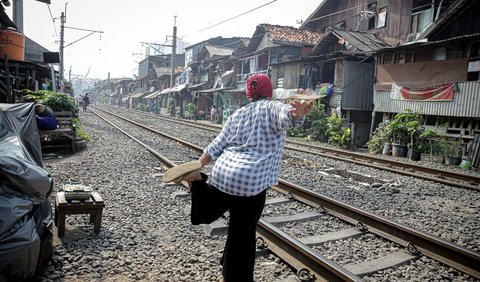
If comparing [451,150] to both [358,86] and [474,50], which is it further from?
[358,86]

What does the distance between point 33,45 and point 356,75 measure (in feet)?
81.4

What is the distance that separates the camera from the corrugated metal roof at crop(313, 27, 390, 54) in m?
19.4

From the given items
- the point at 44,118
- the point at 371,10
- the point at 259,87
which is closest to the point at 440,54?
the point at 371,10

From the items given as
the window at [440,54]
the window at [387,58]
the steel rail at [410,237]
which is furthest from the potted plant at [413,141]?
the steel rail at [410,237]

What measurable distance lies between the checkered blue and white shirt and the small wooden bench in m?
8.54

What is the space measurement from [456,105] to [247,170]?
14435 mm

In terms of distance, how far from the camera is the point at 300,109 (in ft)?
6.97

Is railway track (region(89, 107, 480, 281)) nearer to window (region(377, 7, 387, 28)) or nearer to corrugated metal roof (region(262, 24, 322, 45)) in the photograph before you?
window (region(377, 7, 387, 28))

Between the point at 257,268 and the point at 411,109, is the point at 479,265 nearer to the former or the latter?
the point at 257,268

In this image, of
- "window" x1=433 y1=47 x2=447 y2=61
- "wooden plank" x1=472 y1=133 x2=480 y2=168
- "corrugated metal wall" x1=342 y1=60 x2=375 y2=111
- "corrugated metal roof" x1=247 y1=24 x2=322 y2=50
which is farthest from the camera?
"corrugated metal roof" x1=247 y1=24 x2=322 y2=50

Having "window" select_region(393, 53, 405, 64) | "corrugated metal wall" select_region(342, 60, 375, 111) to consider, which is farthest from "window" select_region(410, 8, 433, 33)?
"window" select_region(393, 53, 405, 64)

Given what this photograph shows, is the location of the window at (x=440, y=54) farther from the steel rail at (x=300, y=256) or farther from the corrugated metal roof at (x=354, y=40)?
the steel rail at (x=300, y=256)

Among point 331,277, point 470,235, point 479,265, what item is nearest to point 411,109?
point 470,235

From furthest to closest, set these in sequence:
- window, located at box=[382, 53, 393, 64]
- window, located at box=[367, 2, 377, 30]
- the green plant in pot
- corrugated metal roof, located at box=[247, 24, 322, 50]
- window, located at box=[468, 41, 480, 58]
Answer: corrugated metal roof, located at box=[247, 24, 322, 50]
window, located at box=[367, 2, 377, 30]
window, located at box=[382, 53, 393, 64]
window, located at box=[468, 41, 480, 58]
the green plant in pot
